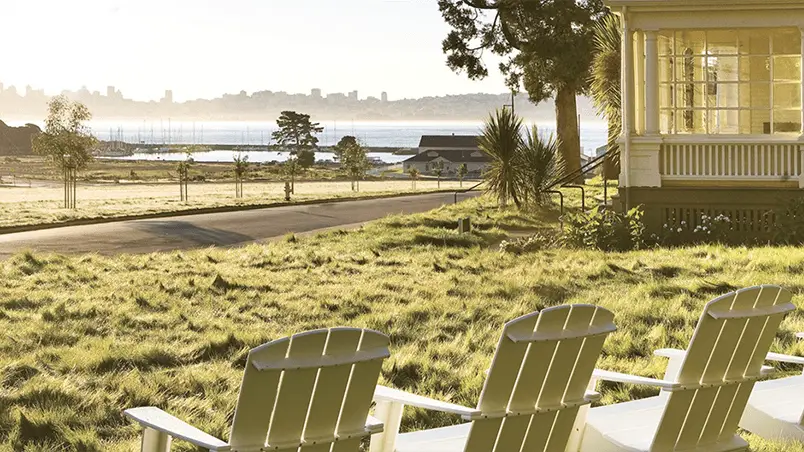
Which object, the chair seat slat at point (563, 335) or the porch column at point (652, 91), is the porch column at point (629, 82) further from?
the chair seat slat at point (563, 335)

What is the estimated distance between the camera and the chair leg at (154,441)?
453 centimetres

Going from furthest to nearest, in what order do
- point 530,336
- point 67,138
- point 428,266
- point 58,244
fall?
point 67,138
point 58,244
point 428,266
point 530,336

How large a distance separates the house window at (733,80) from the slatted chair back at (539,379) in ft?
52.5

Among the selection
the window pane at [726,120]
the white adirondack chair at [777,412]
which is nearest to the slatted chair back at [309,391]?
the white adirondack chair at [777,412]

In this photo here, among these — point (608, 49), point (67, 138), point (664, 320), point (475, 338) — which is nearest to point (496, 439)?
point (475, 338)

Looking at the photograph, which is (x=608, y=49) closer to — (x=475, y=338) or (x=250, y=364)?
(x=475, y=338)

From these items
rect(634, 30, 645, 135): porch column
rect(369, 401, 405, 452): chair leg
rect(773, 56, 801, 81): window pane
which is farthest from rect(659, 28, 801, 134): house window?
rect(369, 401, 405, 452): chair leg

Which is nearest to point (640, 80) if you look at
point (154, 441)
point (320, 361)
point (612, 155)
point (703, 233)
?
point (703, 233)

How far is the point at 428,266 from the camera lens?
16031 mm

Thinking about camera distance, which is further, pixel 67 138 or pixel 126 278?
pixel 67 138

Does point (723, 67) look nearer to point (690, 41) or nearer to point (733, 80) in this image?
point (690, 41)

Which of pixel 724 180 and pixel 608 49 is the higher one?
pixel 608 49

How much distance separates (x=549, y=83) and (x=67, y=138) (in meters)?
18.7

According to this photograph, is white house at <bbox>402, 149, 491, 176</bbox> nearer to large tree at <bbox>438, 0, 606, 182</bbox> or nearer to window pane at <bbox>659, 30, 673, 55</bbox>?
large tree at <bbox>438, 0, 606, 182</bbox>
